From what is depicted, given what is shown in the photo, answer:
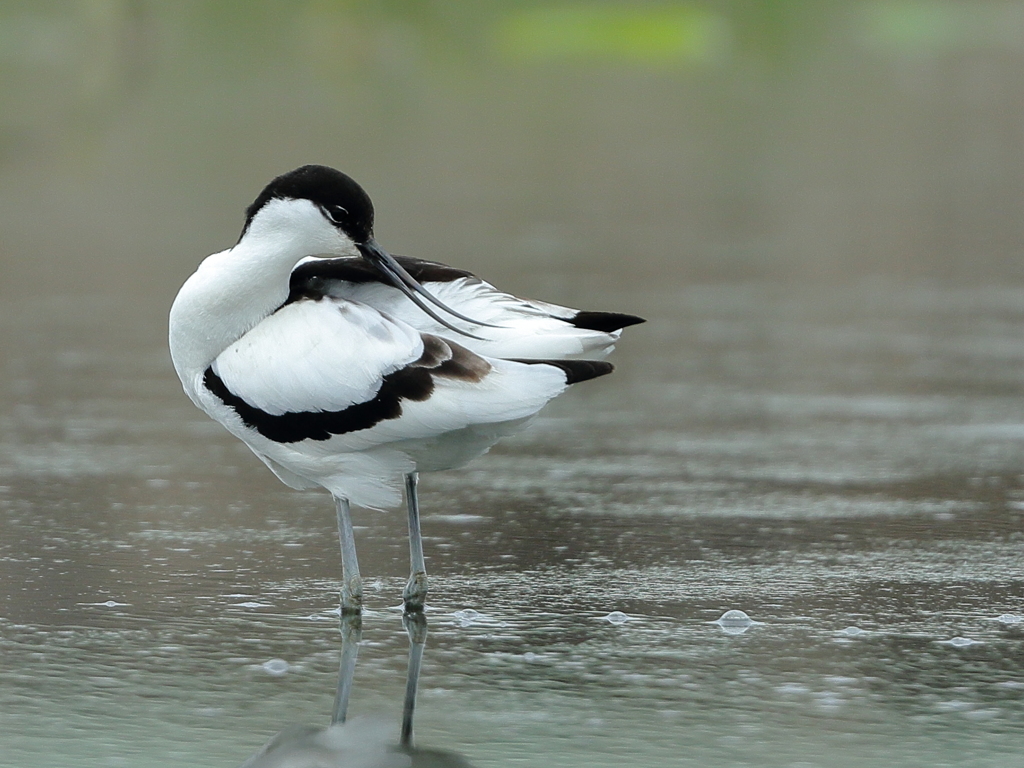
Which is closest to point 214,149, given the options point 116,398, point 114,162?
point 114,162

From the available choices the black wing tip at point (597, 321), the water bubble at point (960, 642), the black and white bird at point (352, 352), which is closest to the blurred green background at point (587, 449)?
the water bubble at point (960, 642)

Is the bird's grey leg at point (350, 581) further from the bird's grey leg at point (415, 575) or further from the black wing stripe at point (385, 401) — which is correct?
the black wing stripe at point (385, 401)

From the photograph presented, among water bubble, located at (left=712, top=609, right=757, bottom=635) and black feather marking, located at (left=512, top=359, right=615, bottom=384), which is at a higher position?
black feather marking, located at (left=512, top=359, right=615, bottom=384)

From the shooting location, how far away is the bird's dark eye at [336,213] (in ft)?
18.5

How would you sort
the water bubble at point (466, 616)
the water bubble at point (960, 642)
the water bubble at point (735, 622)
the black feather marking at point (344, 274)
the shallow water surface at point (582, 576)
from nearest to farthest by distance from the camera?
the shallow water surface at point (582, 576), the water bubble at point (960, 642), the water bubble at point (735, 622), the water bubble at point (466, 616), the black feather marking at point (344, 274)

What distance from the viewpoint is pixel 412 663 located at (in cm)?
519

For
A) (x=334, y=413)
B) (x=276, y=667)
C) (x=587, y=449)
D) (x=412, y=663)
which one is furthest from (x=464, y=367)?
(x=587, y=449)

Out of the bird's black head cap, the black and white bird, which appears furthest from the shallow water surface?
the bird's black head cap

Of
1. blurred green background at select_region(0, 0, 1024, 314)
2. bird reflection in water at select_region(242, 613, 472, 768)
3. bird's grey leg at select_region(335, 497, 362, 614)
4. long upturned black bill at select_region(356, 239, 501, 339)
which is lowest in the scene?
bird reflection in water at select_region(242, 613, 472, 768)

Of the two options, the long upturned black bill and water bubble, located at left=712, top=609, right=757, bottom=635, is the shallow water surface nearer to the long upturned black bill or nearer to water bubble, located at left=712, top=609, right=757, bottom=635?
water bubble, located at left=712, top=609, right=757, bottom=635

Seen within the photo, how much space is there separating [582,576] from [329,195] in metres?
1.50

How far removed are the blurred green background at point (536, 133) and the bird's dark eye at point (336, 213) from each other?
558 cm

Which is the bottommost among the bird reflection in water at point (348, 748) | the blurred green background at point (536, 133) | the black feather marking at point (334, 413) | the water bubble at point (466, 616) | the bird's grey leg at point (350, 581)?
the bird reflection in water at point (348, 748)

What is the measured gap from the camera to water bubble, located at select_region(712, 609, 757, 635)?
544 centimetres
